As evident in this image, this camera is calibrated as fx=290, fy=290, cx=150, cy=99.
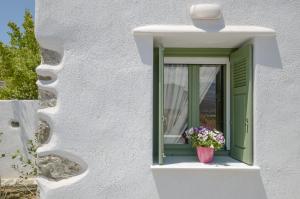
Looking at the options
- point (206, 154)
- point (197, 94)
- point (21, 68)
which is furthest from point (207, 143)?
point (21, 68)

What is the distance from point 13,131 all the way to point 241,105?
604 cm

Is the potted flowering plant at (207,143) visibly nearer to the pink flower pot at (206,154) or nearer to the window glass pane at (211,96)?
the pink flower pot at (206,154)

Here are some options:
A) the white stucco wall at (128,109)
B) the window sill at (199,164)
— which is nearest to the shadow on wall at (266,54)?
the white stucco wall at (128,109)

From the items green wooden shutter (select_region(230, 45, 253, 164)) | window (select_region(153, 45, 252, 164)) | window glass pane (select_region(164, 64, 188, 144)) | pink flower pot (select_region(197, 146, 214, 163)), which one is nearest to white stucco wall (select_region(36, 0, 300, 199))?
green wooden shutter (select_region(230, 45, 253, 164))

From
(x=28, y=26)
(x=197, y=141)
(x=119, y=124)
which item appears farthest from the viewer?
(x=28, y=26)

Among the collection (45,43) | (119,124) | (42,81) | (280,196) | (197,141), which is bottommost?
(280,196)

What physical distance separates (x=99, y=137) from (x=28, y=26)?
10370mm

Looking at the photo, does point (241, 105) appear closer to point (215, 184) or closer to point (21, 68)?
point (215, 184)

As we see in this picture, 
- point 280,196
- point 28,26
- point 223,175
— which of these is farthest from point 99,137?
point 28,26

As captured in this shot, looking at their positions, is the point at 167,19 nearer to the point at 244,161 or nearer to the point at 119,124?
the point at 119,124

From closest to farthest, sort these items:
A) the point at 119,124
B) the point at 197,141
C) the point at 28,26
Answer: the point at 119,124
the point at 197,141
the point at 28,26

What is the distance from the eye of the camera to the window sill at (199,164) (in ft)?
13.5

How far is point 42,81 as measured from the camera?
14.0ft

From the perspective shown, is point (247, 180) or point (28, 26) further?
point (28, 26)
